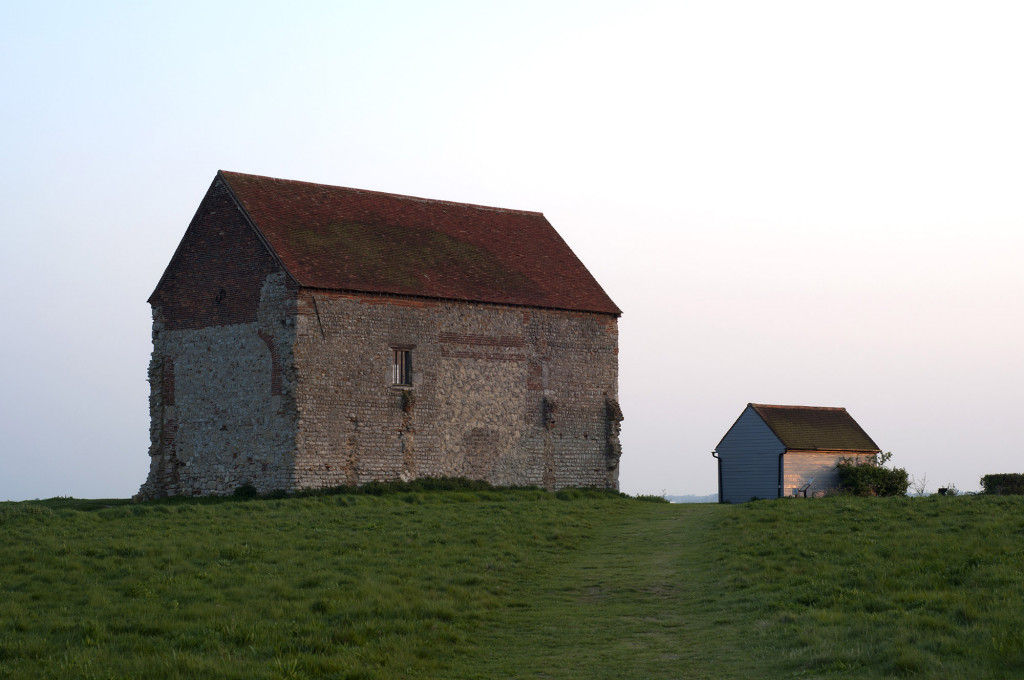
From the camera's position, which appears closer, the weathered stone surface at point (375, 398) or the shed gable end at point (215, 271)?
the weathered stone surface at point (375, 398)

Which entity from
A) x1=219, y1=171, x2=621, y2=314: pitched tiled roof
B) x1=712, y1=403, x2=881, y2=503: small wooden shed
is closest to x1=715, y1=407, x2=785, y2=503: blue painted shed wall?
x1=712, y1=403, x2=881, y2=503: small wooden shed

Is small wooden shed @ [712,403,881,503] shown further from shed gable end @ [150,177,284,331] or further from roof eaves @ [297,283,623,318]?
shed gable end @ [150,177,284,331]

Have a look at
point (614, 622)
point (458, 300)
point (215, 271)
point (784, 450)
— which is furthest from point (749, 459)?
point (614, 622)

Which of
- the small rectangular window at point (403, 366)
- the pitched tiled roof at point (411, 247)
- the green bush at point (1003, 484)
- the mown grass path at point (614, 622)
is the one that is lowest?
the mown grass path at point (614, 622)

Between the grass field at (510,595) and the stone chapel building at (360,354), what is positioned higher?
the stone chapel building at (360,354)

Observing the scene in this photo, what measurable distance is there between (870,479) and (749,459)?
4804 millimetres

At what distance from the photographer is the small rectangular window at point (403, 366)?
115 ft

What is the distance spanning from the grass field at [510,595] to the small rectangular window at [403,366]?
28.7 ft

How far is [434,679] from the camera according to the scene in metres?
12.8

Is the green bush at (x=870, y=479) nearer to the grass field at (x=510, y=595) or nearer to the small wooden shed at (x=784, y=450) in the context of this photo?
the small wooden shed at (x=784, y=450)

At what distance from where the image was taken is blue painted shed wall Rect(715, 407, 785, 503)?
40.8m

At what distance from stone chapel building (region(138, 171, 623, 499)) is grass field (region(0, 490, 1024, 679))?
7.26 meters

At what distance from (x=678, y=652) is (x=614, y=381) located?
26.5m


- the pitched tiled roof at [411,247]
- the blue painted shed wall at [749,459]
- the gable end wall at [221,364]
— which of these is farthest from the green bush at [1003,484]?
the gable end wall at [221,364]
